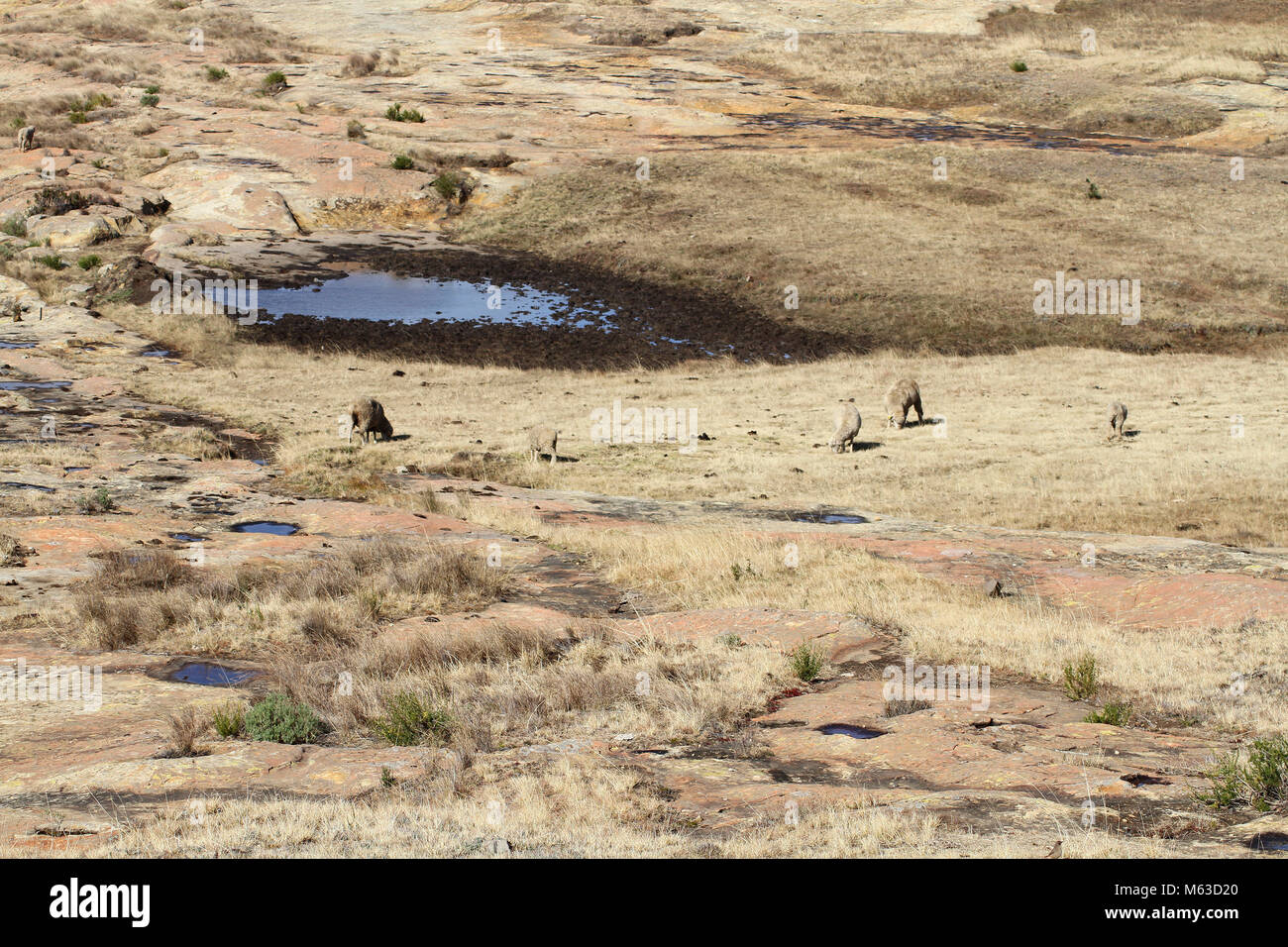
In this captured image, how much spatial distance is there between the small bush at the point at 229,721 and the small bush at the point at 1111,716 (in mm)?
7777

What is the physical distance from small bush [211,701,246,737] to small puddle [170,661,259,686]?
1.61 metres

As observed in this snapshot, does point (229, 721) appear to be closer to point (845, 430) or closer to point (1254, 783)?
point (1254, 783)

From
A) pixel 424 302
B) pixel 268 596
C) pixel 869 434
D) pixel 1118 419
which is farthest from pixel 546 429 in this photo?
pixel 424 302

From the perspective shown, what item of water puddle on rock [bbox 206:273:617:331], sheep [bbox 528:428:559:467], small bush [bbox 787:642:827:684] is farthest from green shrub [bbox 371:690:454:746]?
water puddle on rock [bbox 206:273:617:331]

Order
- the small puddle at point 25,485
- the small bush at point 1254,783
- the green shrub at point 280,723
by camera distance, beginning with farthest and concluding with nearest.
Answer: the small puddle at point 25,485
the green shrub at point 280,723
the small bush at point 1254,783

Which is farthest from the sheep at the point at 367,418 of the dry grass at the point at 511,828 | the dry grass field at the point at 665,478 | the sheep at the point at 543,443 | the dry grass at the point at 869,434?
the dry grass at the point at 511,828

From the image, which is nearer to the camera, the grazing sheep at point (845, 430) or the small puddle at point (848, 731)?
the small puddle at point (848, 731)

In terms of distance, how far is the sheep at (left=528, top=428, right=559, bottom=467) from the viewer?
2684 cm

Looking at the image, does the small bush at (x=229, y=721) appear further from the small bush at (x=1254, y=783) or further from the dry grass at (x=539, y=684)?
the small bush at (x=1254, y=783)

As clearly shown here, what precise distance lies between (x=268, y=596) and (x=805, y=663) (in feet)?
23.5

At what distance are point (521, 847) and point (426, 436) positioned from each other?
873 inches

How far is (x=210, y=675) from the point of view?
12984 millimetres

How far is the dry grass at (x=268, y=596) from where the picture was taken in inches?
551

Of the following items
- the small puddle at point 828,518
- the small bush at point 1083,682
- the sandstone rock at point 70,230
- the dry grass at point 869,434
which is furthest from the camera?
the sandstone rock at point 70,230
